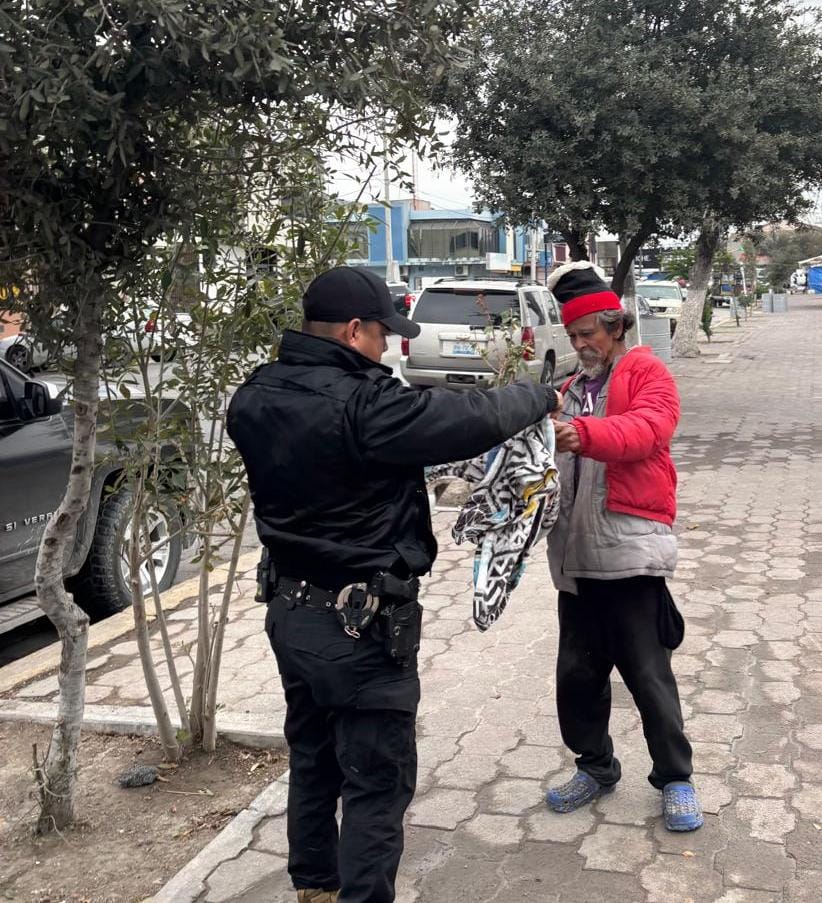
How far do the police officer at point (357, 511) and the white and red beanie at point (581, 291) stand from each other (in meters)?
0.64

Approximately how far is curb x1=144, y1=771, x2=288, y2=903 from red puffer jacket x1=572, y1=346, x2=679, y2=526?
154cm

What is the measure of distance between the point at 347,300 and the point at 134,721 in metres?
2.38

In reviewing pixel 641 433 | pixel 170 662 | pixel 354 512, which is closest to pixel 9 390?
pixel 170 662

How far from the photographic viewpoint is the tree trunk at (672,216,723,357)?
22562 millimetres

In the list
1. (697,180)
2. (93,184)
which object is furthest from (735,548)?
(697,180)

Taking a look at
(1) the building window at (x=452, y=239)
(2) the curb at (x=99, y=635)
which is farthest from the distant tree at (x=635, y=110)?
(1) the building window at (x=452, y=239)

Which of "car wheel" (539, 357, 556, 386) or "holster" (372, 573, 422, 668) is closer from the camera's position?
"holster" (372, 573, 422, 668)

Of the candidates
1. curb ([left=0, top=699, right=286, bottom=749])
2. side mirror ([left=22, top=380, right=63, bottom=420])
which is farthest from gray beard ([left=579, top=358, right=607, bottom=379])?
side mirror ([left=22, top=380, right=63, bottom=420])

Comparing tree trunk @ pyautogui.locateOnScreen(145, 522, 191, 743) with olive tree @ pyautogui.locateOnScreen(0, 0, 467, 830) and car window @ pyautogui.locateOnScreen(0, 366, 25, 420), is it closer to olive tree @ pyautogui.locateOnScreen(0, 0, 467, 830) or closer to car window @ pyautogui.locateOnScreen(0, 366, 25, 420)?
olive tree @ pyautogui.locateOnScreen(0, 0, 467, 830)

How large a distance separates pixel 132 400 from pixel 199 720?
1259mm

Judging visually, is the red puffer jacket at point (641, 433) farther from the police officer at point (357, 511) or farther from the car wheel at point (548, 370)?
the car wheel at point (548, 370)

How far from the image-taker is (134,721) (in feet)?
14.3

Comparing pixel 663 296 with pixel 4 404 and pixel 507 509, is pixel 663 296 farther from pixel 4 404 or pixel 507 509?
pixel 507 509

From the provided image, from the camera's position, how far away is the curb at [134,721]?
4.20m
